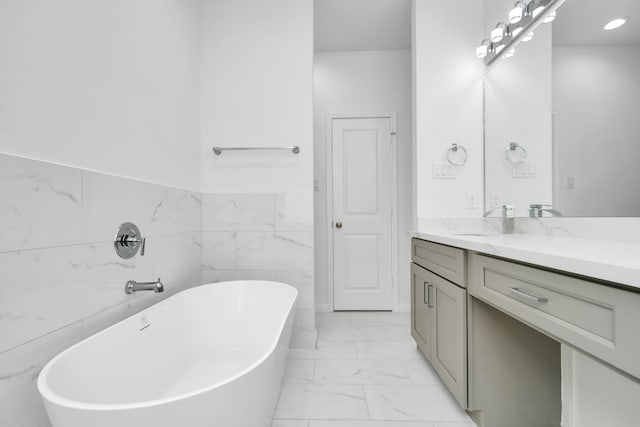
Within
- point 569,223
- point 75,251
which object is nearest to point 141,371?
point 75,251

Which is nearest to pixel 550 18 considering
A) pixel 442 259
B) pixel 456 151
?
pixel 456 151

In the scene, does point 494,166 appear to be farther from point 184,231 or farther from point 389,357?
point 184,231

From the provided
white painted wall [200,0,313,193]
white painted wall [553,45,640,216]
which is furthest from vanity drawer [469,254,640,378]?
white painted wall [200,0,313,193]

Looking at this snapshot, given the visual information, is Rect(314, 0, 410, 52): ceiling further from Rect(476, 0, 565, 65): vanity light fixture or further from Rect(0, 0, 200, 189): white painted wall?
Rect(0, 0, 200, 189): white painted wall

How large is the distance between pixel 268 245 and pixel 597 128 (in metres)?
1.91

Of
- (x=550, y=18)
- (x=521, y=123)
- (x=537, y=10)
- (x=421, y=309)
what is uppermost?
(x=537, y=10)

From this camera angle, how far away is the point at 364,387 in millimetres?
1640

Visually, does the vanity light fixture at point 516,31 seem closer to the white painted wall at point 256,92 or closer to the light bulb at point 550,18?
the light bulb at point 550,18

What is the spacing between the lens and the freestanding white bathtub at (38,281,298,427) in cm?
64

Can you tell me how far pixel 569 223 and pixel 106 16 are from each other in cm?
231

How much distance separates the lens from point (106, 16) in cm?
126

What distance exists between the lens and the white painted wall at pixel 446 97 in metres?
2.16

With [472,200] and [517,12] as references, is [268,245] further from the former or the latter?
[517,12]

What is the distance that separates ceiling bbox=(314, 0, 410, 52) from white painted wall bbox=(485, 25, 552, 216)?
0.94 meters
